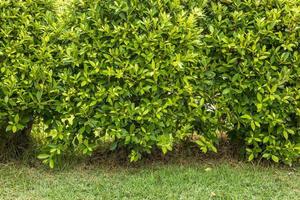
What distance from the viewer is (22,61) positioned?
13.0 feet

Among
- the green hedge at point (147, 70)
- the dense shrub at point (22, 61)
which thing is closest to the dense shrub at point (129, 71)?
the green hedge at point (147, 70)

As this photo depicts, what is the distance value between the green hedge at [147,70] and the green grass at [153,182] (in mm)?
228

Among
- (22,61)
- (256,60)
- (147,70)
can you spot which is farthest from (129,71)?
(256,60)

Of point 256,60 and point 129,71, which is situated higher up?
point 256,60

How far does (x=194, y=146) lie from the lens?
4.60 metres

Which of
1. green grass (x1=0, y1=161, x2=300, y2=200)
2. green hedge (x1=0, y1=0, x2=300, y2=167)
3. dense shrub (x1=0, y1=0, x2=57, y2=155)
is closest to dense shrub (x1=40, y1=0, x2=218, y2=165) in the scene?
green hedge (x1=0, y1=0, x2=300, y2=167)

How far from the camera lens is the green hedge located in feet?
12.9

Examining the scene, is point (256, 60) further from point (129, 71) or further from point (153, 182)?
point (153, 182)

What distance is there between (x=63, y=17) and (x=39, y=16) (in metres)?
0.22

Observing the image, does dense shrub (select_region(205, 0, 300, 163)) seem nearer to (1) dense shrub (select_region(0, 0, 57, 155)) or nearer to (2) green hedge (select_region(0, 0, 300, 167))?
(2) green hedge (select_region(0, 0, 300, 167))

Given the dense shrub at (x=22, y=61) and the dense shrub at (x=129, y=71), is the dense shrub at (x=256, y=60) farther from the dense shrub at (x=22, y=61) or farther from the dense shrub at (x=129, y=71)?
the dense shrub at (x=22, y=61)

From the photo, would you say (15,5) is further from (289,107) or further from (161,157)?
(289,107)

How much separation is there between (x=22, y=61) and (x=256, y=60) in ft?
6.93

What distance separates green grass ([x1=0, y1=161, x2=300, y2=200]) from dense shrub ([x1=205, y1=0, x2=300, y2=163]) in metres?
0.32
